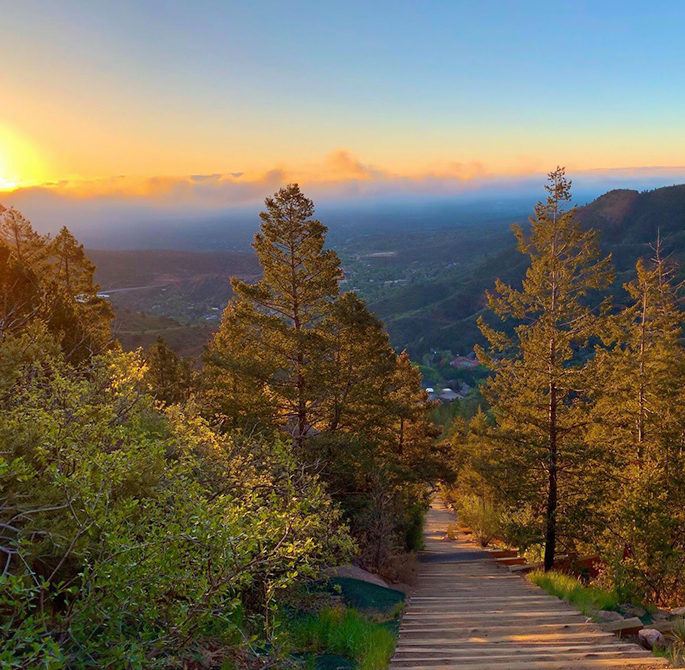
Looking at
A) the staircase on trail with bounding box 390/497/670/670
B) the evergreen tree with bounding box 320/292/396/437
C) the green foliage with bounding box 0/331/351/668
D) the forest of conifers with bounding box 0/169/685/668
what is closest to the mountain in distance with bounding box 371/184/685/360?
the forest of conifers with bounding box 0/169/685/668

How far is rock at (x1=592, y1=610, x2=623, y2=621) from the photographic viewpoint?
29.0 ft

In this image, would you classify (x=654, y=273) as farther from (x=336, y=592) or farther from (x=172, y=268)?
(x=172, y=268)

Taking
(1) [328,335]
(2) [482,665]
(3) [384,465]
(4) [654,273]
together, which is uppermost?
(4) [654,273]

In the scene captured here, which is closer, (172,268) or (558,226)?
(558,226)

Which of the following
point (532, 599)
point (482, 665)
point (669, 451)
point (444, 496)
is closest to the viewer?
point (482, 665)

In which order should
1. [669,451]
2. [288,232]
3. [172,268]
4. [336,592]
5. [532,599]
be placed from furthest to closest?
1. [172,268]
2. [669,451]
3. [288,232]
4. [532,599]
5. [336,592]

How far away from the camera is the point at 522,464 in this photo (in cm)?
1547

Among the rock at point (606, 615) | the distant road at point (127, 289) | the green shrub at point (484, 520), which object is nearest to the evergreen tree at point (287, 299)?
the rock at point (606, 615)

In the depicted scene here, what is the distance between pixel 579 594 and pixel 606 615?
4.94 ft

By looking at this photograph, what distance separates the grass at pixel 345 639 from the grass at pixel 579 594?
4795mm

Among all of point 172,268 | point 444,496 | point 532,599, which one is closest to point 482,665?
point 532,599

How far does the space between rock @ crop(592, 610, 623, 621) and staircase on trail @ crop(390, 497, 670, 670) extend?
31 centimetres

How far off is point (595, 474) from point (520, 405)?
2.94m

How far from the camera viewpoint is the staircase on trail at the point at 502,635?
6.06 meters
